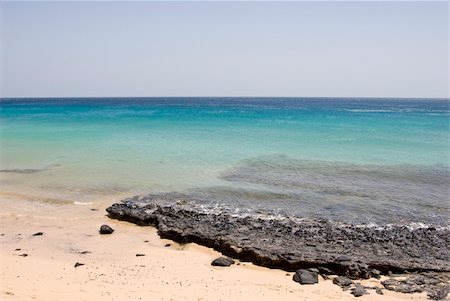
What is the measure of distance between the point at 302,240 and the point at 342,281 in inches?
88.2

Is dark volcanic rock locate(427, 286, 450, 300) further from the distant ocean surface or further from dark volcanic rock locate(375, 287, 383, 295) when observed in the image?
the distant ocean surface

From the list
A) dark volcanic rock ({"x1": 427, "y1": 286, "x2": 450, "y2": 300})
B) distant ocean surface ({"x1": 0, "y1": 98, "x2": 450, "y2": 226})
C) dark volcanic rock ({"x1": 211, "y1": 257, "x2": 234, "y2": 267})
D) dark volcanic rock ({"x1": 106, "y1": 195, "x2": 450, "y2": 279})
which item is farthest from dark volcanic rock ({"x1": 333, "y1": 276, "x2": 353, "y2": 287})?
distant ocean surface ({"x1": 0, "y1": 98, "x2": 450, "y2": 226})

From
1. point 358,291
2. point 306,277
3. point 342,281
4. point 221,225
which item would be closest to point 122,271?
point 221,225

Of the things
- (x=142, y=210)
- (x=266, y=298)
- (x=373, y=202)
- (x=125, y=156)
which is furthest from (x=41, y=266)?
(x=125, y=156)

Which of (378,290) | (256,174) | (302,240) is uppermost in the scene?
(256,174)

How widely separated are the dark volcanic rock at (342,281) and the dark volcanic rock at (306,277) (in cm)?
41

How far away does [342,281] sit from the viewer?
29.6 feet

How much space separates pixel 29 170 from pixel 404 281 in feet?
59.6

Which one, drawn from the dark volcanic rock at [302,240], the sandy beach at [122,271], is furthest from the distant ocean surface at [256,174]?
the sandy beach at [122,271]

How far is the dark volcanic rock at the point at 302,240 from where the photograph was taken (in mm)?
9805

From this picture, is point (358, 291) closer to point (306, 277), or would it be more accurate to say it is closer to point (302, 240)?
point (306, 277)

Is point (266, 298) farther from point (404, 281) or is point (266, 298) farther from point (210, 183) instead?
point (210, 183)

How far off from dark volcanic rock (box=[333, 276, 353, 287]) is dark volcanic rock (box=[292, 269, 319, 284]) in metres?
0.41

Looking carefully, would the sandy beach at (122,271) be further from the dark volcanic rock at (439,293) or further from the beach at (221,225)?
the dark volcanic rock at (439,293)
